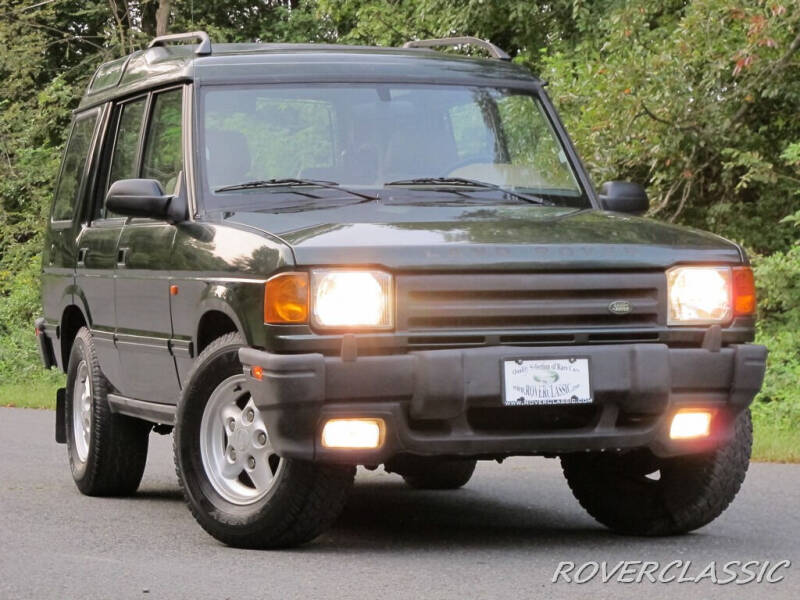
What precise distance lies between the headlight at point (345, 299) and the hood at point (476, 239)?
2.1 inches

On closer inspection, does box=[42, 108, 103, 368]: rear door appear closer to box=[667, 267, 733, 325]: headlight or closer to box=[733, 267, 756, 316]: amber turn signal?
box=[667, 267, 733, 325]: headlight

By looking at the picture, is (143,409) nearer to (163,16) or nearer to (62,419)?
(62,419)

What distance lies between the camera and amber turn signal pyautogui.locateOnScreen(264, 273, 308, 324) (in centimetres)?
644

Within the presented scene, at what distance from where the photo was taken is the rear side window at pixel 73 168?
965cm

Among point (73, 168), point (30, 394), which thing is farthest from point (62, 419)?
point (30, 394)

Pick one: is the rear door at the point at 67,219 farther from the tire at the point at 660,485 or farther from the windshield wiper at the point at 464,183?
the tire at the point at 660,485

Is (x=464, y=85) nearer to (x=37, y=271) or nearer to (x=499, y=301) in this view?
(x=499, y=301)

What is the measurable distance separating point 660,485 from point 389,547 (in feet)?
4.01

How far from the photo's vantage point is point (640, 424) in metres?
6.80

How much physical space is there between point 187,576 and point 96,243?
→ 2936 millimetres

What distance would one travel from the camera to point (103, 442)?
8.94m

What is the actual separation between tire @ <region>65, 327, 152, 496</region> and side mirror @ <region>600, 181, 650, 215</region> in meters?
2.72

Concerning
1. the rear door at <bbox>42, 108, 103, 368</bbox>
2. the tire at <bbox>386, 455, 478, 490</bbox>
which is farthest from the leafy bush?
the rear door at <bbox>42, 108, 103, 368</bbox>

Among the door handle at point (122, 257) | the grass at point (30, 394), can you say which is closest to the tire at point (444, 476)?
the door handle at point (122, 257)
